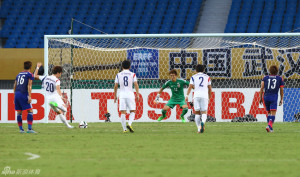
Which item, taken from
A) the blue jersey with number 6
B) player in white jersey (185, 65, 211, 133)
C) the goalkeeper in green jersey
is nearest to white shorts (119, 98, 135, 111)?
player in white jersey (185, 65, 211, 133)

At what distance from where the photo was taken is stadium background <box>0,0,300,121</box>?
29.9m

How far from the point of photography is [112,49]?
2400 cm

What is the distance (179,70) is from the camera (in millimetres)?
23797

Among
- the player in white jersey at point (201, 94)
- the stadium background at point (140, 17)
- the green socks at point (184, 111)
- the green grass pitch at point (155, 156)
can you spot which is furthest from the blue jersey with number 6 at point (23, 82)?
the stadium background at point (140, 17)

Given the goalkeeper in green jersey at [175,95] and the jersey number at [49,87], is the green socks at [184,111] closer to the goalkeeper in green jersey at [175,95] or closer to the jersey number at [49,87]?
the goalkeeper in green jersey at [175,95]

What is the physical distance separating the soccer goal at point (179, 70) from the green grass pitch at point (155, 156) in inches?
386

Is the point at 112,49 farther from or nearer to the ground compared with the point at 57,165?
farther from the ground

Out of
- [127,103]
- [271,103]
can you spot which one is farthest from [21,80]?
[271,103]

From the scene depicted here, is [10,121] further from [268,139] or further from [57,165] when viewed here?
[57,165]

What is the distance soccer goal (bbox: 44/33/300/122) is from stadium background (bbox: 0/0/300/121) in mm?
5427

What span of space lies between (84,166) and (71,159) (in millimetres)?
887

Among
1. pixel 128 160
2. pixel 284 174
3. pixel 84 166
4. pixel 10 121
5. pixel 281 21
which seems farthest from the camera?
pixel 281 21

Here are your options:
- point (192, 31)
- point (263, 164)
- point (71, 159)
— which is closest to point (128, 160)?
point (71, 159)

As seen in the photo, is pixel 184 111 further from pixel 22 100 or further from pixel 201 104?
pixel 22 100
